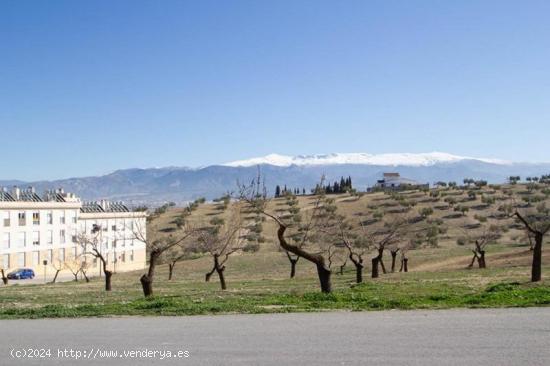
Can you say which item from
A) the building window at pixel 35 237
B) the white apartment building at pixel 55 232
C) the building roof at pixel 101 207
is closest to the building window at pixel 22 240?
the white apartment building at pixel 55 232

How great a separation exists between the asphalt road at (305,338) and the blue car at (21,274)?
53.2 metres

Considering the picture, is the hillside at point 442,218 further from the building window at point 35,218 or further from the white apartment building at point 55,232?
the building window at point 35,218

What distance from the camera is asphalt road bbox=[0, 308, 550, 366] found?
10117mm

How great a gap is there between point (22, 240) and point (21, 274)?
19.9 feet

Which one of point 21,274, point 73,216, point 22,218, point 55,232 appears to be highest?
point 22,218

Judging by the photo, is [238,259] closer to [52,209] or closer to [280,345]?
[52,209]

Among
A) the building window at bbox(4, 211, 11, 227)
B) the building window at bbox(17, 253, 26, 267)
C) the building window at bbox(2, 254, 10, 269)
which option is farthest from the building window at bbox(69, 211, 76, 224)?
the building window at bbox(2, 254, 10, 269)

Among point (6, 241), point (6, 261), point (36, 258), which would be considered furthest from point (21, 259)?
point (6, 241)

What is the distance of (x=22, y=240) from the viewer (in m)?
70.4

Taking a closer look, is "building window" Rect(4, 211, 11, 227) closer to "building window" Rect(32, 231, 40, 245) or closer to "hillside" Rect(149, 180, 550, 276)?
"building window" Rect(32, 231, 40, 245)

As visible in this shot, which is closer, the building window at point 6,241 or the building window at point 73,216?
the building window at point 6,241

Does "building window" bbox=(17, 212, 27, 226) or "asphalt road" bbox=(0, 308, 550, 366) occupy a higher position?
"asphalt road" bbox=(0, 308, 550, 366)

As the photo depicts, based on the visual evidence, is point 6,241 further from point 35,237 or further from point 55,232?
point 55,232

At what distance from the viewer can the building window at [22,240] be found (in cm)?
6993
